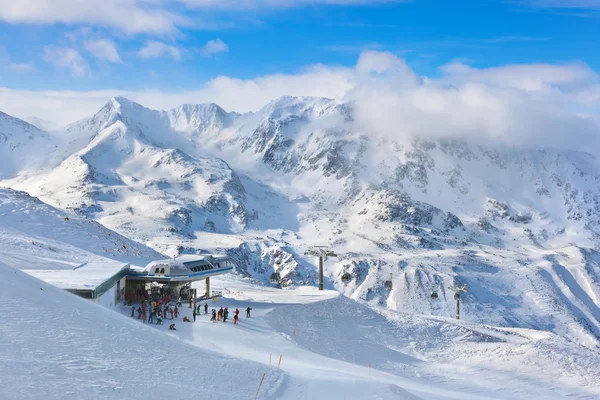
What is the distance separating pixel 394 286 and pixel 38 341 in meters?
166

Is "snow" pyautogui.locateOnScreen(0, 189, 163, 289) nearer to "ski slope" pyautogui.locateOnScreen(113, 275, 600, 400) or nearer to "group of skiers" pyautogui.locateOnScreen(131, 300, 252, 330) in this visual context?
"group of skiers" pyautogui.locateOnScreen(131, 300, 252, 330)

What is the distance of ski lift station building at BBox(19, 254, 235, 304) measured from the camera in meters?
39.8

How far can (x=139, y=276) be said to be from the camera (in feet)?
156

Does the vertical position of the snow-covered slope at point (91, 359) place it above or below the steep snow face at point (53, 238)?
below

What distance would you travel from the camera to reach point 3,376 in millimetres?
15539

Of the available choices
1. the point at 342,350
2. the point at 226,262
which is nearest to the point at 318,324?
the point at 342,350

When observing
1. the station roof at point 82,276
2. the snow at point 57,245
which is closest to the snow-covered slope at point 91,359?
the station roof at point 82,276

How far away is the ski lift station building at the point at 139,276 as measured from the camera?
3984 cm

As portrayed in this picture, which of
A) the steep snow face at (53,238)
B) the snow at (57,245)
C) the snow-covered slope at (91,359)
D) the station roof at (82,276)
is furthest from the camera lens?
the steep snow face at (53,238)

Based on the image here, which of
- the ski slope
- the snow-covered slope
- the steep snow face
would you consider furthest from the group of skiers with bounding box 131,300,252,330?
the steep snow face

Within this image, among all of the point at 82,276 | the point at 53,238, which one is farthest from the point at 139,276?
the point at 53,238

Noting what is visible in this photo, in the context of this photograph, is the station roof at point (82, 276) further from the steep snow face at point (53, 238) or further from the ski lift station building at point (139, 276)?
the steep snow face at point (53, 238)

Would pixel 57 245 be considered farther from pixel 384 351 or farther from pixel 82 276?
pixel 384 351

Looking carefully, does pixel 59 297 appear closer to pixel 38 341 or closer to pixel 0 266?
pixel 0 266
